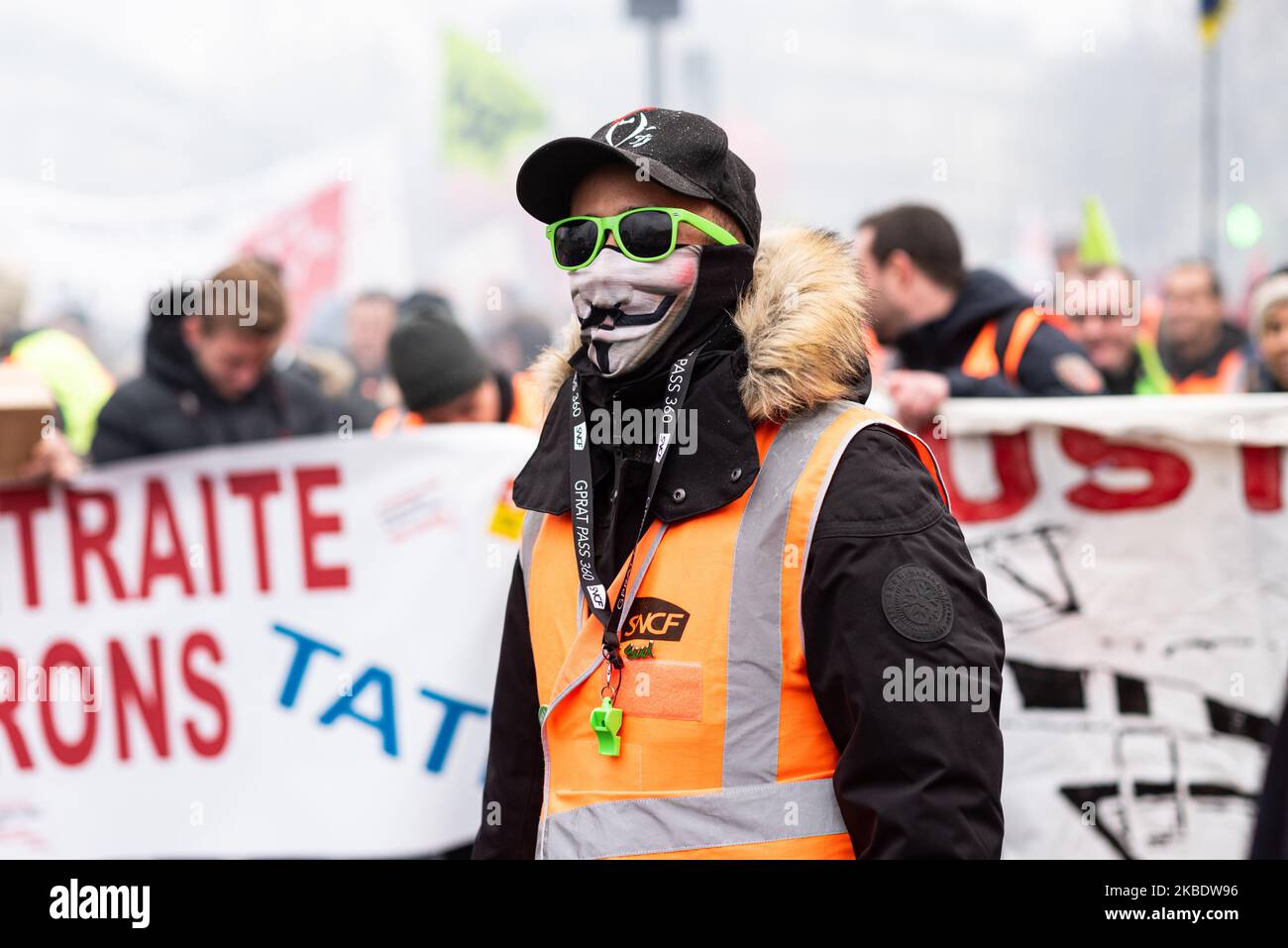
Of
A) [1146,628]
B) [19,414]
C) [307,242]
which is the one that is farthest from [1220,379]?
[307,242]

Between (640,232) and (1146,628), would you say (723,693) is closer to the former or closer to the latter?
(640,232)

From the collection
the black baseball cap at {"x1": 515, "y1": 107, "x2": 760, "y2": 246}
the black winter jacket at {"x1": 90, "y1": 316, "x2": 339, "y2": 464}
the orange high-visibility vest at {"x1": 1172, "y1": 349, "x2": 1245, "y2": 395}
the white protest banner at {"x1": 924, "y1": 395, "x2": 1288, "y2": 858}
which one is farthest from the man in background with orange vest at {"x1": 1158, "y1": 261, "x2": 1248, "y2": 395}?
the black baseball cap at {"x1": 515, "y1": 107, "x2": 760, "y2": 246}

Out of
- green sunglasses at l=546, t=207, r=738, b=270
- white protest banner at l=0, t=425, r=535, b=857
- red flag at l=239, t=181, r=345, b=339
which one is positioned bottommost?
white protest banner at l=0, t=425, r=535, b=857

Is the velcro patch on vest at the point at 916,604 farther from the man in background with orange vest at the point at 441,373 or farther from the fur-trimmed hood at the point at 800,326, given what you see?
the man in background with orange vest at the point at 441,373

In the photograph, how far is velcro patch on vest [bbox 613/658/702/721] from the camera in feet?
6.48

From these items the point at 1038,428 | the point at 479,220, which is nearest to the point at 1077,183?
the point at 479,220

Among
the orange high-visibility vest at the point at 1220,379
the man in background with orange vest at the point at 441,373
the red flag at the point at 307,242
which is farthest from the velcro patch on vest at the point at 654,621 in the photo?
the red flag at the point at 307,242

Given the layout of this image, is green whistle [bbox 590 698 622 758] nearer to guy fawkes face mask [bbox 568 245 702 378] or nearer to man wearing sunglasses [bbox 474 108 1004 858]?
man wearing sunglasses [bbox 474 108 1004 858]

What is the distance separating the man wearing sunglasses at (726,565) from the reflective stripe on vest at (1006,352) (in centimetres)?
224

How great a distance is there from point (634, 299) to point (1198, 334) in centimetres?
583

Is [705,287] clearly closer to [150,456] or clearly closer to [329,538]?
[329,538]

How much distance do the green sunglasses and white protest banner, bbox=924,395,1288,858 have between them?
88.6 inches

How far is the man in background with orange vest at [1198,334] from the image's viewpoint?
713cm

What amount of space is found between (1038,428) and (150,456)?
2634 mm
